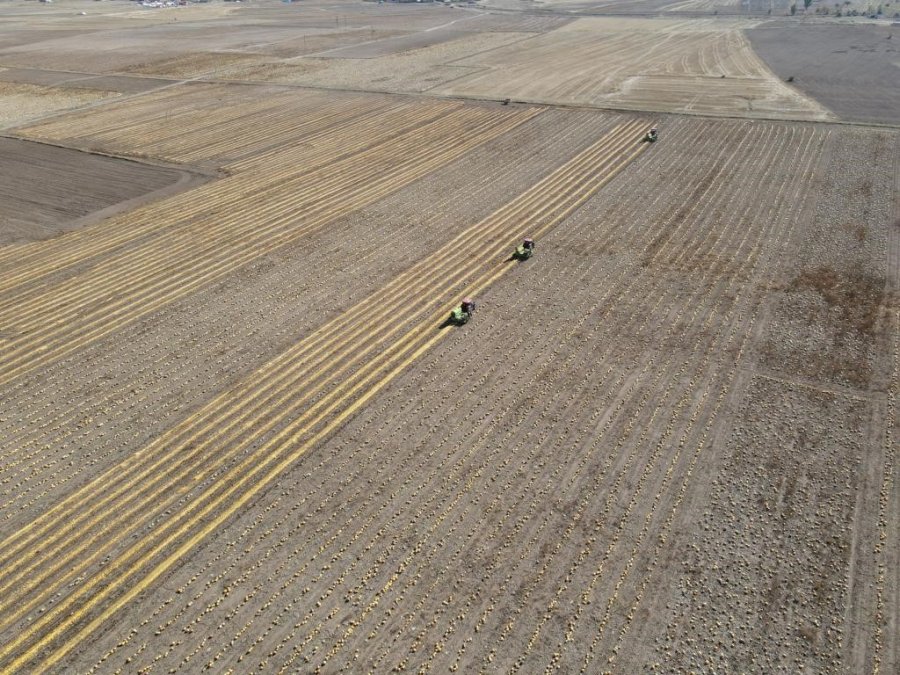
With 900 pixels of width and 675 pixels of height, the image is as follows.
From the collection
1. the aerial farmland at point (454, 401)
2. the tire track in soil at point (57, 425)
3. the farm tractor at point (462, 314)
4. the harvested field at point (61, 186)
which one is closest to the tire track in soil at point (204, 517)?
the aerial farmland at point (454, 401)

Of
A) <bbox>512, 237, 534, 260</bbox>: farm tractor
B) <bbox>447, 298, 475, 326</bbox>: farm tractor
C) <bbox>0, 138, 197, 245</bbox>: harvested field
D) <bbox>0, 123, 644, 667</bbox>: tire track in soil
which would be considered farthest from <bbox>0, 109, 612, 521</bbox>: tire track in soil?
<bbox>0, 138, 197, 245</bbox>: harvested field

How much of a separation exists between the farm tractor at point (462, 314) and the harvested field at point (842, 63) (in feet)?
139

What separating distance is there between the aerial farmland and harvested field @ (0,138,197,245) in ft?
1.10

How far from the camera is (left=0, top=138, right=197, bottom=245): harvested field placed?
3412 cm

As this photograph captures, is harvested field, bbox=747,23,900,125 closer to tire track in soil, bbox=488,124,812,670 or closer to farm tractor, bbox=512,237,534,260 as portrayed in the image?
farm tractor, bbox=512,237,534,260

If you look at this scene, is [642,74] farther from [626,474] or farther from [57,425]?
[57,425]

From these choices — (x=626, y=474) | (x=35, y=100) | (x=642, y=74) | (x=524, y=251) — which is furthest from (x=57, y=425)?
(x=642, y=74)

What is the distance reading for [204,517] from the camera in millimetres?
16203

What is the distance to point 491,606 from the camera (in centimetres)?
1392

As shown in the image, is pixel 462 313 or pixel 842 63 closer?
pixel 462 313

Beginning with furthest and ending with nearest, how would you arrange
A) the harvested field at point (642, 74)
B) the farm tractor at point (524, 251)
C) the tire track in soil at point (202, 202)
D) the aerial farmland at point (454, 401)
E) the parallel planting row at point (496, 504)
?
1. the harvested field at point (642, 74)
2. the tire track in soil at point (202, 202)
3. the farm tractor at point (524, 251)
4. the aerial farmland at point (454, 401)
5. the parallel planting row at point (496, 504)

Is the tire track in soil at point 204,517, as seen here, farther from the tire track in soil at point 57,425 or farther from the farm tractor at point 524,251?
the farm tractor at point 524,251

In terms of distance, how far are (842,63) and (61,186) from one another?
78046mm

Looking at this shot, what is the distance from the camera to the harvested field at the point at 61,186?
112 feet
